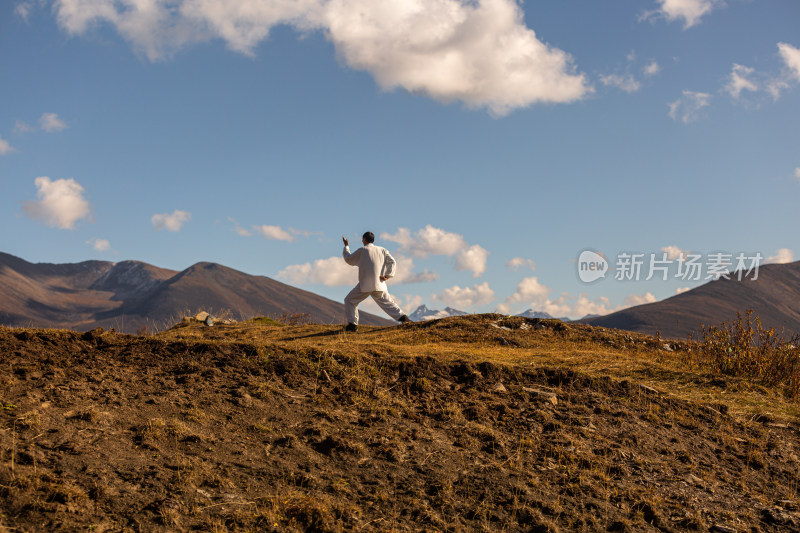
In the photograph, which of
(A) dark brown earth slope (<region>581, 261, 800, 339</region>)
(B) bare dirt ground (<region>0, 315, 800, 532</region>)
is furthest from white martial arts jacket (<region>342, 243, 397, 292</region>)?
(A) dark brown earth slope (<region>581, 261, 800, 339</region>)

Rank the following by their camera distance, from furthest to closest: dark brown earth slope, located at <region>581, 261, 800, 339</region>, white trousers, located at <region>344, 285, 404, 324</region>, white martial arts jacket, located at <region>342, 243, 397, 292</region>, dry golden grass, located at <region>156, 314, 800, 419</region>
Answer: dark brown earth slope, located at <region>581, 261, 800, 339</region> < white trousers, located at <region>344, 285, 404, 324</region> < white martial arts jacket, located at <region>342, 243, 397, 292</region> < dry golden grass, located at <region>156, 314, 800, 419</region>

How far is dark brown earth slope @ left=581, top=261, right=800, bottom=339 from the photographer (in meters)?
148

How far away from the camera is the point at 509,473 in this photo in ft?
17.0

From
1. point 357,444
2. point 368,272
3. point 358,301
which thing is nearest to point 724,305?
point 358,301

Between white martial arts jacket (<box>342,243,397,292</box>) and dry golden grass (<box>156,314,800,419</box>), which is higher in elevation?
white martial arts jacket (<box>342,243,397,292</box>)

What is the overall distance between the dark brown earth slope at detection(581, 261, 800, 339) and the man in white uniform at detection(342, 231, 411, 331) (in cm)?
13441

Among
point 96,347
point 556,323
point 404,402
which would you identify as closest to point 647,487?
point 404,402

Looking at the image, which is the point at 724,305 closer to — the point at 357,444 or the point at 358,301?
the point at 358,301

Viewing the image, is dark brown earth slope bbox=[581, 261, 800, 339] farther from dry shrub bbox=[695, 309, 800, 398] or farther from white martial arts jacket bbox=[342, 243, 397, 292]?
dry shrub bbox=[695, 309, 800, 398]

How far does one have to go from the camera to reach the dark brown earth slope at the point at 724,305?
14762 cm

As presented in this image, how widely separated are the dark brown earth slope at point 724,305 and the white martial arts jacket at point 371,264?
441ft

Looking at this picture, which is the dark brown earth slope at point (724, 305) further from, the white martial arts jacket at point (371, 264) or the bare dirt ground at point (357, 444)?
the bare dirt ground at point (357, 444)

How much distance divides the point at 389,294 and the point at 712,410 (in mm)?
7779

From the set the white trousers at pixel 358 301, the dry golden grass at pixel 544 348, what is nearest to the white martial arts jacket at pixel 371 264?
→ the white trousers at pixel 358 301
